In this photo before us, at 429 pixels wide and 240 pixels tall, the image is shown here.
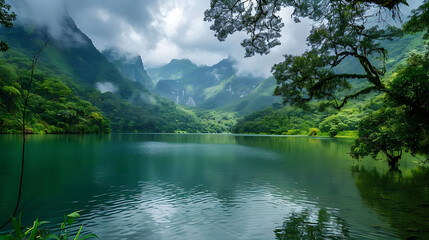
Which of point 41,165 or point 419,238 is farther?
point 41,165

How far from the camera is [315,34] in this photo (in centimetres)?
1509

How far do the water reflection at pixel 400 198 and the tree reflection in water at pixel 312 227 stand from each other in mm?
2045

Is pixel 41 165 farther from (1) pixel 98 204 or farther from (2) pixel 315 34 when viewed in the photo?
(2) pixel 315 34

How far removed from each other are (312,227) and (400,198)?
8.02 m

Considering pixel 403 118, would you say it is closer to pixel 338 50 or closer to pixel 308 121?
pixel 338 50

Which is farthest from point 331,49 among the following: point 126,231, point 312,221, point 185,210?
point 126,231

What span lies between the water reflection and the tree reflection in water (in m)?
2.05

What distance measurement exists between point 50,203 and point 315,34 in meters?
18.8

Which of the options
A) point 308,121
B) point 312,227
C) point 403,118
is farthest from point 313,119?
point 312,227

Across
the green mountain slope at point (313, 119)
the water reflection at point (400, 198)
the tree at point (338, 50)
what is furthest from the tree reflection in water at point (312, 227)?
the green mountain slope at point (313, 119)

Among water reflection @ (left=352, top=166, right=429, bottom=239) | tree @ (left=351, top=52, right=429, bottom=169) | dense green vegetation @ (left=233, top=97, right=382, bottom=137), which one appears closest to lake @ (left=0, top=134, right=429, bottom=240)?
water reflection @ (left=352, top=166, right=429, bottom=239)

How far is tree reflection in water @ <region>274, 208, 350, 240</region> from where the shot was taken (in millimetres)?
8562

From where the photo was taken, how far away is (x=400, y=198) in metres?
13.3

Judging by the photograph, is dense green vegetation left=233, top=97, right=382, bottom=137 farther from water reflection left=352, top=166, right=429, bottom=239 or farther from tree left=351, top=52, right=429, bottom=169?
water reflection left=352, top=166, right=429, bottom=239
